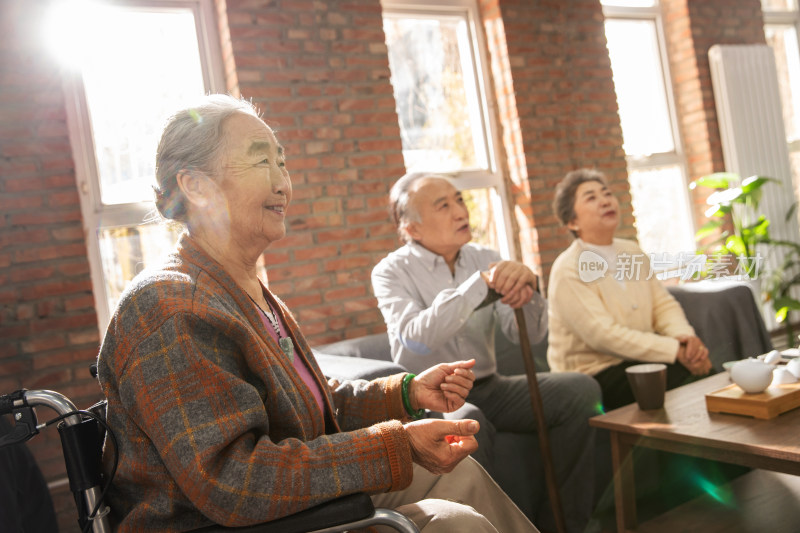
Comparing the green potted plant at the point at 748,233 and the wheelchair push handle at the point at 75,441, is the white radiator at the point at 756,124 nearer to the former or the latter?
the green potted plant at the point at 748,233

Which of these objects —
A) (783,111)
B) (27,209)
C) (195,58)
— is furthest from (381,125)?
(783,111)

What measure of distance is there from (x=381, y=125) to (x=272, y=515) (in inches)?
103

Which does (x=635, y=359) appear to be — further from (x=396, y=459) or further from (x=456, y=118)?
(x=456, y=118)

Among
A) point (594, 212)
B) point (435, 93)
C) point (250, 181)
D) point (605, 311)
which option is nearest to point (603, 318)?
point (605, 311)

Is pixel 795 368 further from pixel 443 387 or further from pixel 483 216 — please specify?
pixel 483 216

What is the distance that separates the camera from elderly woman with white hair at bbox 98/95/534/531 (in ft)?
3.17

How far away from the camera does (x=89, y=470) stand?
1.08 meters

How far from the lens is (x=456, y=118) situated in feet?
12.6

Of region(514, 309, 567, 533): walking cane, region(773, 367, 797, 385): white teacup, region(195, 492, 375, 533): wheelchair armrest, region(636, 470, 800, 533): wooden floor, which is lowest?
region(636, 470, 800, 533): wooden floor

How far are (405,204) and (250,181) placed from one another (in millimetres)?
1282

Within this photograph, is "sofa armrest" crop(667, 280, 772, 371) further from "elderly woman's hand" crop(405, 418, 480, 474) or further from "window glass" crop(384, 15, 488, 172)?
"elderly woman's hand" crop(405, 418, 480, 474)

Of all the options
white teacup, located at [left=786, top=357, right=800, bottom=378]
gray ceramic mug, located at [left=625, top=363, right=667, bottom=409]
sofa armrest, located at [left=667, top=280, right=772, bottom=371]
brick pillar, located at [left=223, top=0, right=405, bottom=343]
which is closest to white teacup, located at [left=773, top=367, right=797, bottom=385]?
white teacup, located at [left=786, top=357, right=800, bottom=378]

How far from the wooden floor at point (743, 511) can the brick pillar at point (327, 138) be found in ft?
5.28

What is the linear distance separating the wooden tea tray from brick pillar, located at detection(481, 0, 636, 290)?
6.67 ft
